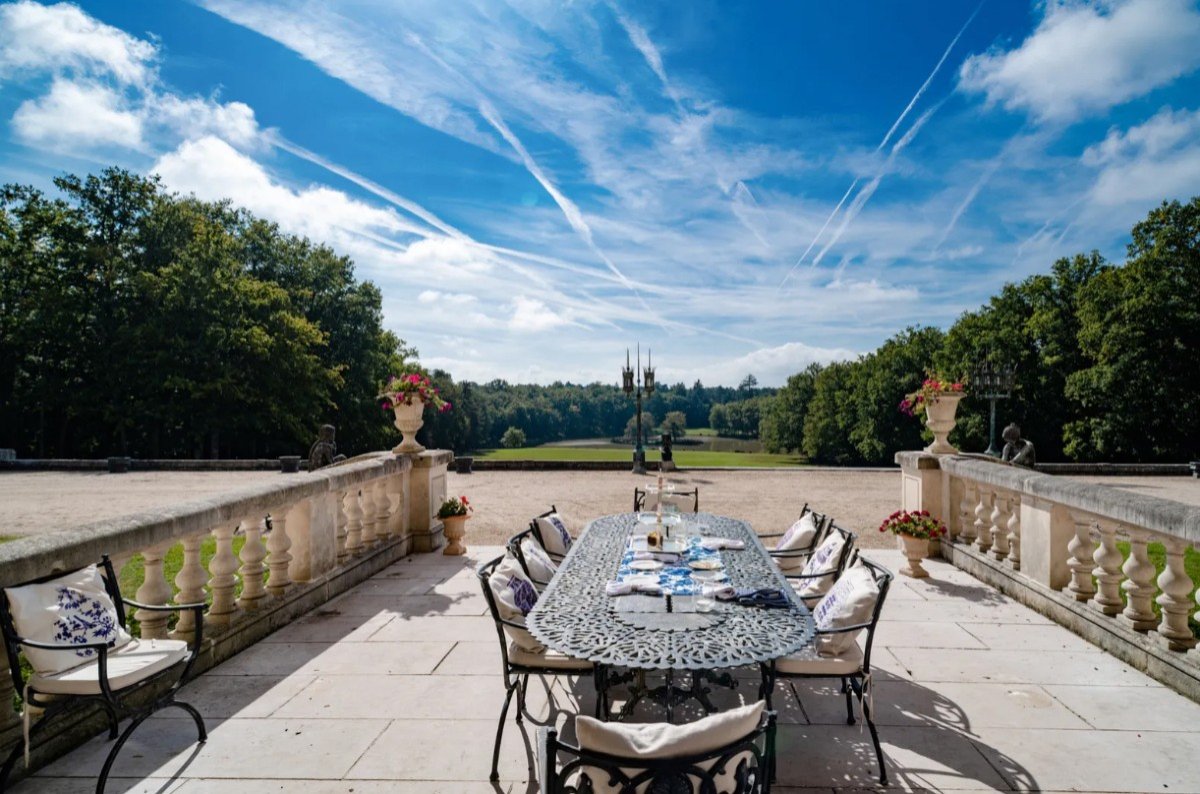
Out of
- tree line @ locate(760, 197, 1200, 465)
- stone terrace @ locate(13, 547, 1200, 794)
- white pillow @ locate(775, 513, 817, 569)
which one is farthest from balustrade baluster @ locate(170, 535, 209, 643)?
tree line @ locate(760, 197, 1200, 465)

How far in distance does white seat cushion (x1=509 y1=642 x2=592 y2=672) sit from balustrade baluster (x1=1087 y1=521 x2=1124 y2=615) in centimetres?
385

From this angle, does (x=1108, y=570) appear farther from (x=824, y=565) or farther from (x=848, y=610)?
(x=848, y=610)

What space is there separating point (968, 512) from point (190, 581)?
7.46 meters

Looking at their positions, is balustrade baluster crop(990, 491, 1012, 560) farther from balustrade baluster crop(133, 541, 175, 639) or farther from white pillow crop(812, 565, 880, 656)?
balustrade baluster crop(133, 541, 175, 639)

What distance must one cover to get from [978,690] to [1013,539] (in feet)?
8.93

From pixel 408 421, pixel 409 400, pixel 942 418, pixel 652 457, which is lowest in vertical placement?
pixel 652 457

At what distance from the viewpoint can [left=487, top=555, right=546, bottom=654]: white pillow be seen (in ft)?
10.5

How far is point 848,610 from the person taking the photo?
10.4 feet

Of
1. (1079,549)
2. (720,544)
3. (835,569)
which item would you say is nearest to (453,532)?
(720,544)

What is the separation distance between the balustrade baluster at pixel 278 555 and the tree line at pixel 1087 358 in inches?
947

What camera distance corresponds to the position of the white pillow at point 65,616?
109 inches

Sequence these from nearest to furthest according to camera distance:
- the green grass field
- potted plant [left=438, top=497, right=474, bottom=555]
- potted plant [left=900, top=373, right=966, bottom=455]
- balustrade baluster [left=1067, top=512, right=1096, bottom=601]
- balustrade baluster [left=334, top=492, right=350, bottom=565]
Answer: balustrade baluster [left=1067, top=512, right=1096, bottom=601]
balustrade baluster [left=334, top=492, right=350, bottom=565]
potted plant [left=900, top=373, right=966, bottom=455]
potted plant [left=438, top=497, right=474, bottom=555]
the green grass field

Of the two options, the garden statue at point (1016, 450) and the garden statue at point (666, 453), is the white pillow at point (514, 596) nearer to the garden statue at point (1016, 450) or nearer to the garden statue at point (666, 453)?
the garden statue at point (1016, 450)

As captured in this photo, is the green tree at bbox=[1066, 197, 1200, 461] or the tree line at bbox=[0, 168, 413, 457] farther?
the tree line at bbox=[0, 168, 413, 457]
